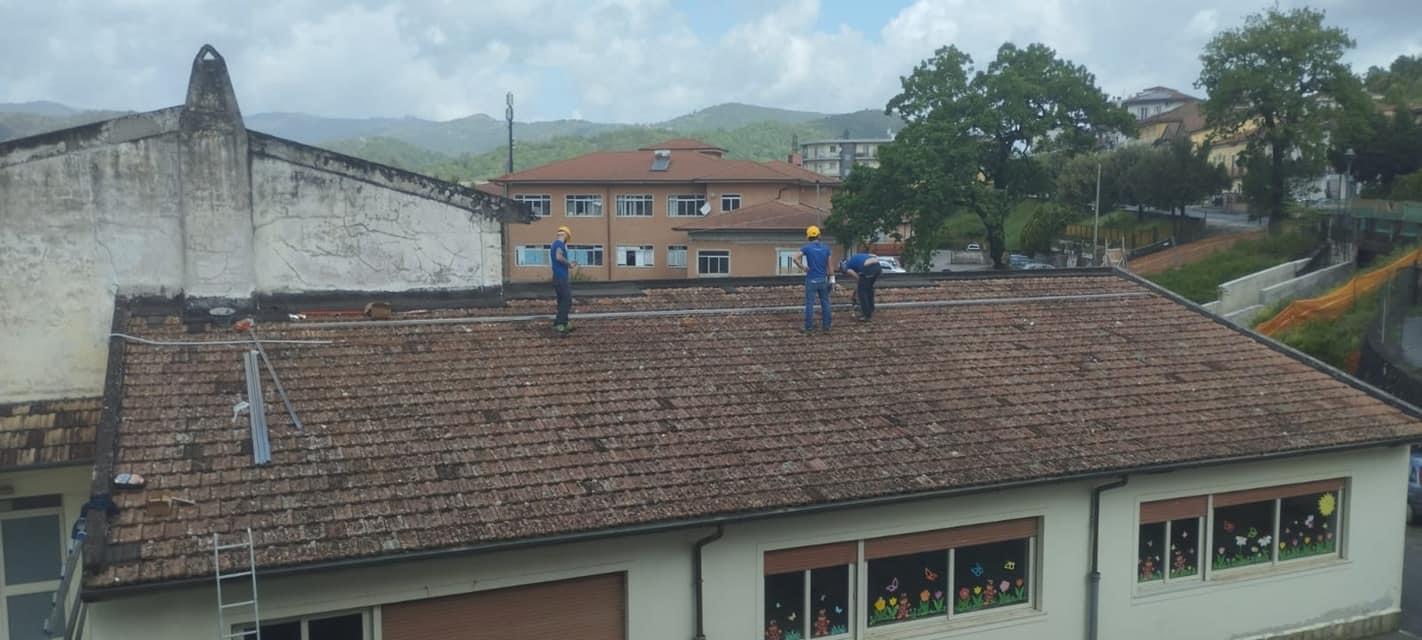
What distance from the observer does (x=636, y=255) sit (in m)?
62.1

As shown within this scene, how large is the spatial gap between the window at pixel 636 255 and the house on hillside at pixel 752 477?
4564 centimetres

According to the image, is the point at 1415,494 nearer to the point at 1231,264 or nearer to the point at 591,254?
the point at 1231,264

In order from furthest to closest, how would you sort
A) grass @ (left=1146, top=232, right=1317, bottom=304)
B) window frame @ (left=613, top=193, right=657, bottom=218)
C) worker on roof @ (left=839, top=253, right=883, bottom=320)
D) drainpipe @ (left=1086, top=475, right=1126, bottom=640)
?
window frame @ (left=613, top=193, right=657, bottom=218), grass @ (left=1146, top=232, right=1317, bottom=304), worker on roof @ (left=839, top=253, right=883, bottom=320), drainpipe @ (left=1086, top=475, right=1126, bottom=640)

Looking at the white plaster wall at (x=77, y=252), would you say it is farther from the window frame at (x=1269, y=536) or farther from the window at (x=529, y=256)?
the window at (x=529, y=256)

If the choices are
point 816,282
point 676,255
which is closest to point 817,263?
point 816,282

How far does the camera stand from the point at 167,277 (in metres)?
13.0

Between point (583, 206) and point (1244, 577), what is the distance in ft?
167

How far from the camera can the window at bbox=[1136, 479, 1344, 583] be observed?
44.5 ft

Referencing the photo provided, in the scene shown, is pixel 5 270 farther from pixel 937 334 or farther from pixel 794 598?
pixel 937 334

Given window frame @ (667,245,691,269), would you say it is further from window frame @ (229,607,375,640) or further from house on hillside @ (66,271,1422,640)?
window frame @ (229,607,375,640)

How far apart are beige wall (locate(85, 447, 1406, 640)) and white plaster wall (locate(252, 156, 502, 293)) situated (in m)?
5.25

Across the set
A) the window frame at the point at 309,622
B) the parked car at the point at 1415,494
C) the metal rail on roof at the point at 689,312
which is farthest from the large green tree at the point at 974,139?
the window frame at the point at 309,622

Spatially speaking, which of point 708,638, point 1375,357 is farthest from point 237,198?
point 1375,357

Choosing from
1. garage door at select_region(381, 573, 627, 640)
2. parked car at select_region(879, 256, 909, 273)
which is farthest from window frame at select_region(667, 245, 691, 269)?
garage door at select_region(381, 573, 627, 640)
